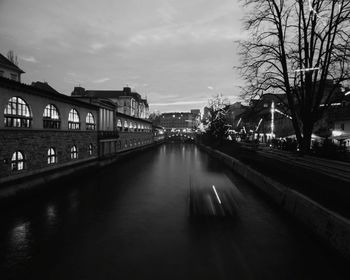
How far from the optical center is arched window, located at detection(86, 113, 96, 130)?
29511 millimetres

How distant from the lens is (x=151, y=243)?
9.95 meters

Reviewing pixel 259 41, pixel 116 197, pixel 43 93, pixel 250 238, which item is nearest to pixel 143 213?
pixel 116 197

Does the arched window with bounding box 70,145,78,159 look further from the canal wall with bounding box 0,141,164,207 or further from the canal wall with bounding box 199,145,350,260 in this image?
the canal wall with bounding box 199,145,350,260

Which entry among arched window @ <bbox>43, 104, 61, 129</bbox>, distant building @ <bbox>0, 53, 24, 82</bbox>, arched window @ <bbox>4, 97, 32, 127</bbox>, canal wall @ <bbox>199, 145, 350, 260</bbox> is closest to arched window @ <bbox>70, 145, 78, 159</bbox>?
arched window @ <bbox>43, 104, 61, 129</bbox>

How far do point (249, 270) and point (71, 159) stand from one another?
21.0m

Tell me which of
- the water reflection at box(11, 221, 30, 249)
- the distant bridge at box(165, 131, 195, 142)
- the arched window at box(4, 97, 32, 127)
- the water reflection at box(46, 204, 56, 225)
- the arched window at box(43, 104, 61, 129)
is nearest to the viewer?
the water reflection at box(11, 221, 30, 249)

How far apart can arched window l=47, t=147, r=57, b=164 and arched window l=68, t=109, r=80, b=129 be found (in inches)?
152

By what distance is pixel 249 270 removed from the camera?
315 inches

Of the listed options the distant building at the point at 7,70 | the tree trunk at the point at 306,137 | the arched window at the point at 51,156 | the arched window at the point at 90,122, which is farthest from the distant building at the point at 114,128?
the tree trunk at the point at 306,137

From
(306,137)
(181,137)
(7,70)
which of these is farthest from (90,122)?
(181,137)

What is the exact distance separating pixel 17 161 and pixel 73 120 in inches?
370

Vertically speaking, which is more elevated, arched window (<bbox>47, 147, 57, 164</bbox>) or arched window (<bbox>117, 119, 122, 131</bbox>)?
arched window (<bbox>117, 119, 122, 131</bbox>)

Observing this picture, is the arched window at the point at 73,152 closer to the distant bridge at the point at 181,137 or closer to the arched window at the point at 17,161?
the arched window at the point at 17,161

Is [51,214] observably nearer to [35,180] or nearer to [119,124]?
[35,180]
